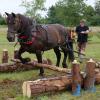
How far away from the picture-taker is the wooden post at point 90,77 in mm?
8617

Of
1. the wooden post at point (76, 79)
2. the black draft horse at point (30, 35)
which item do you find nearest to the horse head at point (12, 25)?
the black draft horse at point (30, 35)

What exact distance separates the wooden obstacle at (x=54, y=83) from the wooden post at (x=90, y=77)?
0.25 feet

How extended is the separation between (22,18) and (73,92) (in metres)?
2.85

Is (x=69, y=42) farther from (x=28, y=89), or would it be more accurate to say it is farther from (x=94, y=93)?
(x=28, y=89)

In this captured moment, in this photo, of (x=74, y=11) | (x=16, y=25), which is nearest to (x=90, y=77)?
(x=16, y=25)

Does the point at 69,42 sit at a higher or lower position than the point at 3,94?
higher

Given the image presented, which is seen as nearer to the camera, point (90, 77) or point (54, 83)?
point (54, 83)

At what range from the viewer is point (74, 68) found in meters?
8.44

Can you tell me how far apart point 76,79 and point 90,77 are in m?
0.47

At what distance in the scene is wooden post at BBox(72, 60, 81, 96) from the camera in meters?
8.41

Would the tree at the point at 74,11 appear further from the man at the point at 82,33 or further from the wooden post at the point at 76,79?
the wooden post at the point at 76,79

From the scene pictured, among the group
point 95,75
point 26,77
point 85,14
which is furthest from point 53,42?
point 85,14

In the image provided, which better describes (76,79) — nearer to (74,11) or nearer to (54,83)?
(54,83)

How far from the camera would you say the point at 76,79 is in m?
8.43
